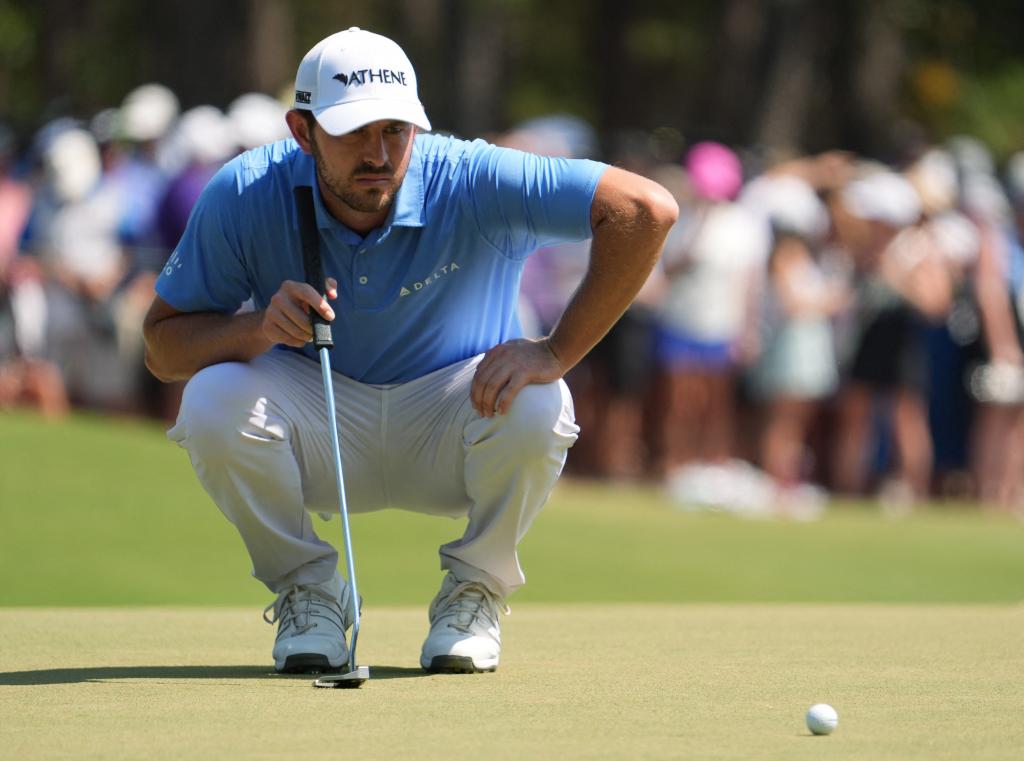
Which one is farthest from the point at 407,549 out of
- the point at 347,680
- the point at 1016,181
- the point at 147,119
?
the point at 1016,181

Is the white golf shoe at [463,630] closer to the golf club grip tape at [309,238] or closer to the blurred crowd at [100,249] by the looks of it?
the golf club grip tape at [309,238]

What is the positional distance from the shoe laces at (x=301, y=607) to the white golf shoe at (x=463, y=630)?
0.92 feet

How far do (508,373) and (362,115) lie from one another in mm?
811

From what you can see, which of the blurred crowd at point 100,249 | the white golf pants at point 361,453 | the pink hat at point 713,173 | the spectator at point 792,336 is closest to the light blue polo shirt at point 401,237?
the white golf pants at point 361,453

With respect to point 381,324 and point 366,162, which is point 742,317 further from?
point 366,162

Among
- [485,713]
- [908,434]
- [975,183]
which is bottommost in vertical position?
[485,713]

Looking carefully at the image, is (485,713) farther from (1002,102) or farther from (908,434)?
(1002,102)

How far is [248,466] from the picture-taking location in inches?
217

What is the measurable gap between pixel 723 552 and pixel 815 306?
3.61 m

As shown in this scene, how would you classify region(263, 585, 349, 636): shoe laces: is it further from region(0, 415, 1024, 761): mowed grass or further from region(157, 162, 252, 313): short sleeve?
region(157, 162, 252, 313): short sleeve

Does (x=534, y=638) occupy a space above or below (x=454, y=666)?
above

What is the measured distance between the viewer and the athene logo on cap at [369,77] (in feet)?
17.3

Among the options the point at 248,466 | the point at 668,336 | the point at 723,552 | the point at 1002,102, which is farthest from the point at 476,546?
the point at 1002,102

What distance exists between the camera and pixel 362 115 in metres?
5.21
